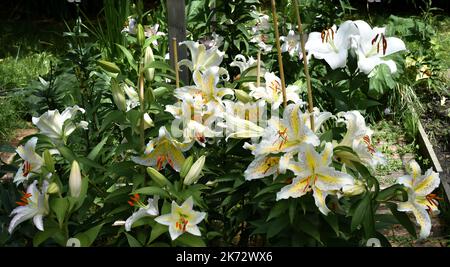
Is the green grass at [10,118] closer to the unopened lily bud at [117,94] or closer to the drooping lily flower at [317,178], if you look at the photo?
the unopened lily bud at [117,94]

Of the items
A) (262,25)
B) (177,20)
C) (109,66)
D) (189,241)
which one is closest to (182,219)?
(189,241)

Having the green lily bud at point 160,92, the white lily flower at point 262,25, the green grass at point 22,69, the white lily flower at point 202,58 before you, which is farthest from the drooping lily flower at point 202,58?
the green grass at point 22,69

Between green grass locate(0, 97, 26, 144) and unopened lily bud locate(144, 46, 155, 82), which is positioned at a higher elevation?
unopened lily bud locate(144, 46, 155, 82)

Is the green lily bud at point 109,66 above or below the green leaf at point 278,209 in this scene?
above

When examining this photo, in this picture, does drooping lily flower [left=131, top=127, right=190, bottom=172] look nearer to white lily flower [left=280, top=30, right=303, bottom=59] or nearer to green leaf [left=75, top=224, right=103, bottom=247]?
green leaf [left=75, top=224, right=103, bottom=247]

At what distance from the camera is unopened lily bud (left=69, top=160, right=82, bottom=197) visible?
5.86ft

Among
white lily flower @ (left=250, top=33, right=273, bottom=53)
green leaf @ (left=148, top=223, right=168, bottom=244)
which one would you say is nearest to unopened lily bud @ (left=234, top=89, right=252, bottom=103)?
green leaf @ (left=148, top=223, right=168, bottom=244)

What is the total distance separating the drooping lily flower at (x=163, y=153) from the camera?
74.6 inches

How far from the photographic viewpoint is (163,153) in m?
1.93

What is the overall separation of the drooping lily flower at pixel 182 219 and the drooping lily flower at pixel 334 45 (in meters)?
0.62

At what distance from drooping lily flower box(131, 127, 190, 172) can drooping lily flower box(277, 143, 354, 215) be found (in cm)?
36

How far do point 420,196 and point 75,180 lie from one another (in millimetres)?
936
